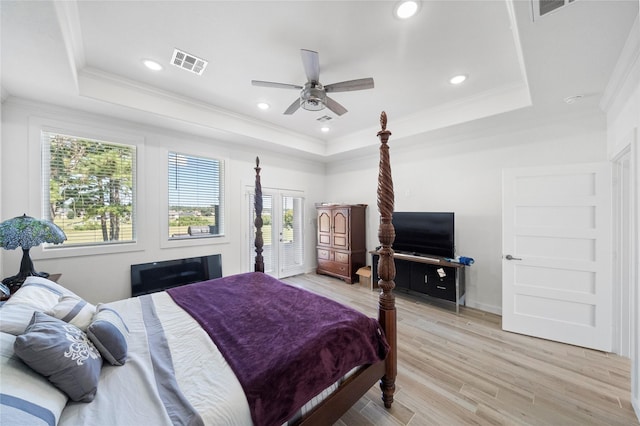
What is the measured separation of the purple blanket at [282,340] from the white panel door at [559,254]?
7.40ft

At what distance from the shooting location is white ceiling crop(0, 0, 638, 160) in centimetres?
166

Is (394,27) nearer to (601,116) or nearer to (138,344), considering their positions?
(601,116)

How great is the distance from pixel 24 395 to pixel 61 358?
0.18m

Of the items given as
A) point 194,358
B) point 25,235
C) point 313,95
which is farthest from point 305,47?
point 25,235

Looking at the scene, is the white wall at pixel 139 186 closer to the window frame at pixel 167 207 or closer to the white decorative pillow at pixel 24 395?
the window frame at pixel 167 207

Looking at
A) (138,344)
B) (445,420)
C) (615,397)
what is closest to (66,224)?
(138,344)

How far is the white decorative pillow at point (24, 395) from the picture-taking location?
29.4 inches

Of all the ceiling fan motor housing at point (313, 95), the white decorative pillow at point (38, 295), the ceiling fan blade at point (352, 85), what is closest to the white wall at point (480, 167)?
the ceiling fan blade at point (352, 85)

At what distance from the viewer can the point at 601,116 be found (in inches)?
107

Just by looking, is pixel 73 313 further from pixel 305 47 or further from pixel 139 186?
pixel 305 47

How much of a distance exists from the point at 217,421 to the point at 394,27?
286cm

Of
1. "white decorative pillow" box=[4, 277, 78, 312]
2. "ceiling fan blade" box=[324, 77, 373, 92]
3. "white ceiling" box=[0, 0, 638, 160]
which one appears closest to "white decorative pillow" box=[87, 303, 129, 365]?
"white decorative pillow" box=[4, 277, 78, 312]

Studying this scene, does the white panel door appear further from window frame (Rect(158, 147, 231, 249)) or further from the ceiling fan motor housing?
window frame (Rect(158, 147, 231, 249))

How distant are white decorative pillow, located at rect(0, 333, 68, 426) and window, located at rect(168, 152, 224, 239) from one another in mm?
2923
